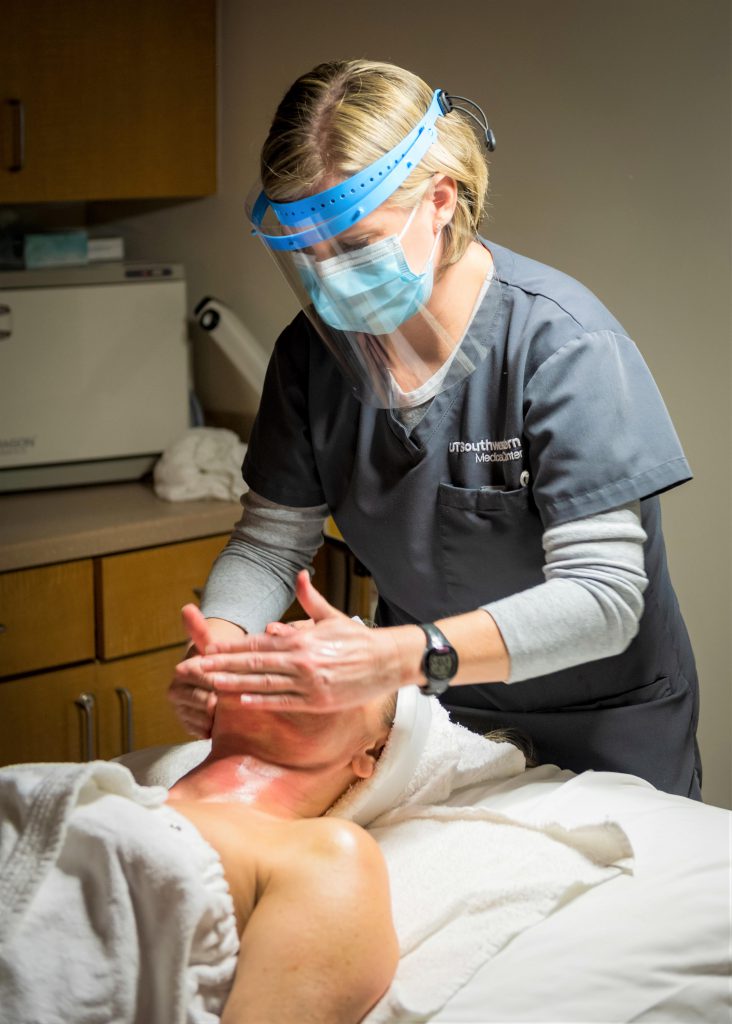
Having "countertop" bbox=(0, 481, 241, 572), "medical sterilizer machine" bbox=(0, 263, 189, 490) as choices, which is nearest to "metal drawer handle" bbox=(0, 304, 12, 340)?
"medical sterilizer machine" bbox=(0, 263, 189, 490)

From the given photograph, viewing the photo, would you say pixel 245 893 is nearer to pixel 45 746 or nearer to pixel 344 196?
pixel 344 196

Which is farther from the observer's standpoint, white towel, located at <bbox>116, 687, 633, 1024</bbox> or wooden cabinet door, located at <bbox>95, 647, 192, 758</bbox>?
wooden cabinet door, located at <bbox>95, 647, 192, 758</bbox>

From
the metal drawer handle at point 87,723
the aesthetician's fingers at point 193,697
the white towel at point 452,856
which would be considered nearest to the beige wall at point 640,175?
the white towel at point 452,856

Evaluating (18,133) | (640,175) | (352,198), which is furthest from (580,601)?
(18,133)

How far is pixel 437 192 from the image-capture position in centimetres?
136

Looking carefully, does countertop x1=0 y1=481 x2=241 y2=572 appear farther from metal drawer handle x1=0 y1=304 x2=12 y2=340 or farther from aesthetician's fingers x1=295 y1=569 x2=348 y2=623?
aesthetician's fingers x1=295 y1=569 x2=348 y2=623

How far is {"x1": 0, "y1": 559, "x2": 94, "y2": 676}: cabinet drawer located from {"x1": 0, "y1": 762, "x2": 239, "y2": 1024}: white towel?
4.02ft

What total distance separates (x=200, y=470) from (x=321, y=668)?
1.50 meters

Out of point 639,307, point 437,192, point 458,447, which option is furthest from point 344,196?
point 639,307

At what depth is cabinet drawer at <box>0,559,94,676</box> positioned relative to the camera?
233cm

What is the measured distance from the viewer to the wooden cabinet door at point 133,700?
250 cm

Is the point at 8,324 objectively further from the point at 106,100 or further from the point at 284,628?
the point at 284,628

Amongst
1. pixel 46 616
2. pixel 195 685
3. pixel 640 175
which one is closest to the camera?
pixel 195 685

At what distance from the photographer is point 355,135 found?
4.25ft
